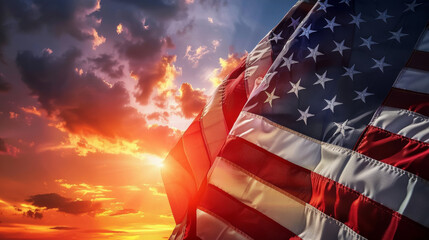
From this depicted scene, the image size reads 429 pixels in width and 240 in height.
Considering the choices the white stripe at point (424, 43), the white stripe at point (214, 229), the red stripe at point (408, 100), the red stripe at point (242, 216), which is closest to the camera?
the red stripe at point (408, 100)

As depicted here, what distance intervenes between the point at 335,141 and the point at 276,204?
1236 mm

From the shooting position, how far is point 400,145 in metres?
3.58

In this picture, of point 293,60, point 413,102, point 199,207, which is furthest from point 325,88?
point 199,207

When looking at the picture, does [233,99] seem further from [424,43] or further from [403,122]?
[424,43]

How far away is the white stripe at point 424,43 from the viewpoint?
14.0ft

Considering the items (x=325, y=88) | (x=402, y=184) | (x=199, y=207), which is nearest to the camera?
(x=402, y=184)

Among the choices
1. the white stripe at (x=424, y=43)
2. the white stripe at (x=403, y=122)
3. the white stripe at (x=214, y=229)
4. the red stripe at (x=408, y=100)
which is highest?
the white stripe at (x=424, y=43)

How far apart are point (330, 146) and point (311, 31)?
2206mm

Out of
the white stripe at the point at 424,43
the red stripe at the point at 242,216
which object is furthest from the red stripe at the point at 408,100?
the red stripe at the point at 242,216

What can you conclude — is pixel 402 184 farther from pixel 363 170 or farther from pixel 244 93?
pixel 244 93

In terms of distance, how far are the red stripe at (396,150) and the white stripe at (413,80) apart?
2.68 ft

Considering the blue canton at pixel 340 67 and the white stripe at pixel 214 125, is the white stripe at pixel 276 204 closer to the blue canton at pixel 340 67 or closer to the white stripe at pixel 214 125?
the blue canton at pixel 340 67

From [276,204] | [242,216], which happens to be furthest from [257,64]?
[242,216]

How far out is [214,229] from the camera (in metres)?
4.00
